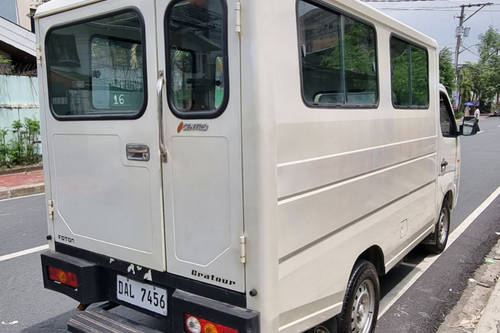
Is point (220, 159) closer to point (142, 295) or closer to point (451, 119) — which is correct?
point (142, 295)

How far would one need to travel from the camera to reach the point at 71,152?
305 cm

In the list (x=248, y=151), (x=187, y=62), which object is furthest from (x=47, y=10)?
(x=248, y=151)

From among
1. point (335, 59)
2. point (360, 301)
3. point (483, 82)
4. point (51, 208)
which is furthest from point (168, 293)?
point (483, 82)

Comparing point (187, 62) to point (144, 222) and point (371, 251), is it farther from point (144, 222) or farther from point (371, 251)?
point (371, 251)

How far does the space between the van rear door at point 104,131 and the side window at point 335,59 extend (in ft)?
2.90

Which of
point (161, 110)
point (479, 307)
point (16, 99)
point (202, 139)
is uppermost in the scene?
point (16, 99)

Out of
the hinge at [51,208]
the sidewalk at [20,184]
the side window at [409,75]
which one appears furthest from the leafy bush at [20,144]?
the side window at [409,75]

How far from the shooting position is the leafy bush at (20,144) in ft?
37.3

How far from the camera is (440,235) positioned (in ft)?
17.7

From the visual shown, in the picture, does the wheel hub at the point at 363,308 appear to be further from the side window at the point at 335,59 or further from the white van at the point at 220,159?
the side window at the point at 335,59

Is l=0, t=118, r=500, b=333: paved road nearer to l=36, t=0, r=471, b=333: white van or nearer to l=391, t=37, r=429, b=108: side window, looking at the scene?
l=36, t=0, r=471, b=333: white van

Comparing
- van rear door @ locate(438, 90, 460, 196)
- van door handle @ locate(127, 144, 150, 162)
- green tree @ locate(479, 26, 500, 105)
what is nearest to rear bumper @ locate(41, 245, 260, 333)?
van door handle @ locate(127, 144, 150, 162)

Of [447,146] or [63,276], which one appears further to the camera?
[447,146]

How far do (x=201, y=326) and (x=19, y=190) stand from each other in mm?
8425
